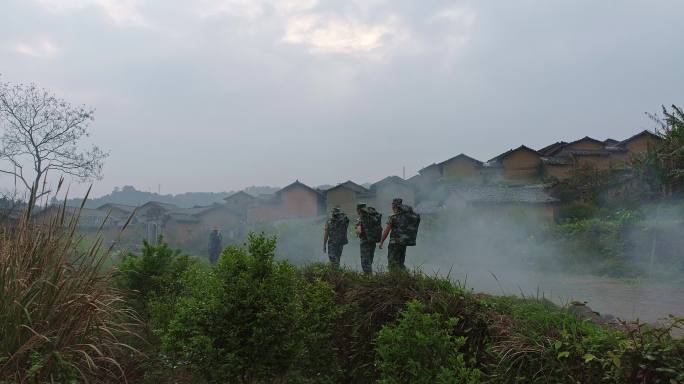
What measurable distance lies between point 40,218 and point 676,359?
4.67 metres

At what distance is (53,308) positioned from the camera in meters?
3.81

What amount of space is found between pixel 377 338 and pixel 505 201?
2469 centimetres

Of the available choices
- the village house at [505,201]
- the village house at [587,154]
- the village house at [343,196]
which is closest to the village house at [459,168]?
the village house at [587,154]

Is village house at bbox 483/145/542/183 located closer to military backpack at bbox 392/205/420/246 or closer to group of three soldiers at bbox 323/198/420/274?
group of three soldiers at bbox 323/198/420/274

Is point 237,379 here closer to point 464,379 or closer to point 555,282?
point 464,379

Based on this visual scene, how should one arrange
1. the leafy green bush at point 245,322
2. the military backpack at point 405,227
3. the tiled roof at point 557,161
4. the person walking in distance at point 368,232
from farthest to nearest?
the tiled roof at point 557,161, the person walking in distance at point 368,232, the military backpack at point 405,227, the leafy green bush at point 245,322

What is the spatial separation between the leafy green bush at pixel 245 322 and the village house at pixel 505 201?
74.8ft

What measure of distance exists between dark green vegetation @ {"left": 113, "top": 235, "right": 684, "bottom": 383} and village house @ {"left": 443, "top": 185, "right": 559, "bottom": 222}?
2188 cm

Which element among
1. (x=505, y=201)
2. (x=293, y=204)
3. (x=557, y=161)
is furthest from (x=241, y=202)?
(x=557, y=161)

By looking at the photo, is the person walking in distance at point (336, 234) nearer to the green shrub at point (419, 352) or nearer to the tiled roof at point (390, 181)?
the green shrub at point (419, 352)

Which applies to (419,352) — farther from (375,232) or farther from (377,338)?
(375,232)

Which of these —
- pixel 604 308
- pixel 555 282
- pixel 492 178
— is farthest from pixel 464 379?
pixel 492 178

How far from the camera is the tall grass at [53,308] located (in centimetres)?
357

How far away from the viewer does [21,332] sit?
363 centimetres
